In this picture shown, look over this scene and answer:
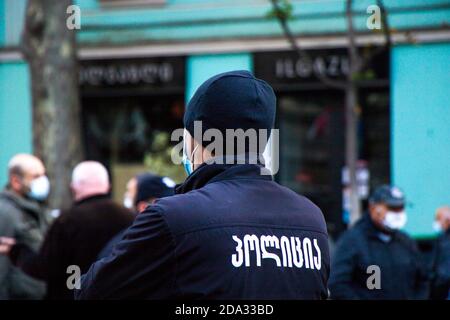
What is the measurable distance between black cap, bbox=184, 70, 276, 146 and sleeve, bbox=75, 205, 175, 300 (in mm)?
332

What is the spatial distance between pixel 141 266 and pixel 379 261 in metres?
4.07

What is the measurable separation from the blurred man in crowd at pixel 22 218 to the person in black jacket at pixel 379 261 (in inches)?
83.3

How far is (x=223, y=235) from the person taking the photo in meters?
2.38

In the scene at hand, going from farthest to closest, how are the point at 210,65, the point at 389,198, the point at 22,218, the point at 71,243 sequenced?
the point at 210,65 < the point at 389,198 < the point at 22,218 < the point at 71,243

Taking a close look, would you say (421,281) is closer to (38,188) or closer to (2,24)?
(38,188)

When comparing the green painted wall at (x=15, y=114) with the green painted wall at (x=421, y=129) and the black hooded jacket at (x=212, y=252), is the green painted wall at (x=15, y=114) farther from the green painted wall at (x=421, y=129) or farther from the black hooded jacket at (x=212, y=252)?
the black hooded jacket at (x=212, y=252)

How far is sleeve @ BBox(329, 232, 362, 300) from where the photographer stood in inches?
234

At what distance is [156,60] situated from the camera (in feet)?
43.0

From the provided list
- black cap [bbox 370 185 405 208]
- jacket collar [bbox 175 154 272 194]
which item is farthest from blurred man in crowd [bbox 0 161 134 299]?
jacket collar [bbox 175 154 272 194]

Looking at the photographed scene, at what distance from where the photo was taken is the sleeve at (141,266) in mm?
2354

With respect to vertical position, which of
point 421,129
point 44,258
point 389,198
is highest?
point 421,129

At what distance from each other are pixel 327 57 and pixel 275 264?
10.0 metres

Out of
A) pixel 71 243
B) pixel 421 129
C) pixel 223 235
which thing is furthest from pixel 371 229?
pixel 421 129

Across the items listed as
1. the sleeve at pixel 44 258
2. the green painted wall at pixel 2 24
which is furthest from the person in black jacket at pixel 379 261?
the green painted wall at pixel 2 24
